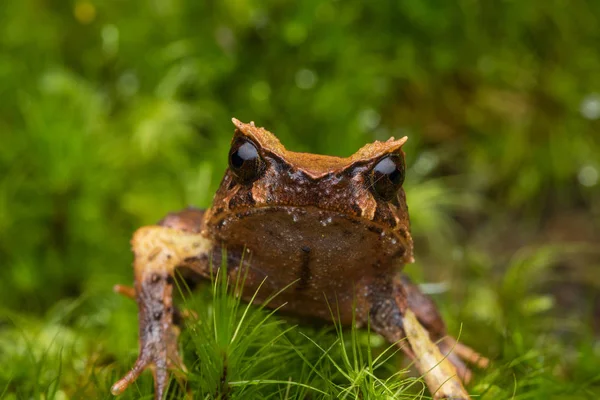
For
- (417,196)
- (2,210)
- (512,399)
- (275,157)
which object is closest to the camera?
(275,157)

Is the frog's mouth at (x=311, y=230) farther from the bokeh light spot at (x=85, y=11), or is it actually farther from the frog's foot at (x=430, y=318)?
the bokeh light spot at (x=85, y=11)

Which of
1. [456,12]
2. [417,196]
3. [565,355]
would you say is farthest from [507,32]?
[565,355]

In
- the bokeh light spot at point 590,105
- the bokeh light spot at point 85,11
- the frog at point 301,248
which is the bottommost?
the frog at point 301,248

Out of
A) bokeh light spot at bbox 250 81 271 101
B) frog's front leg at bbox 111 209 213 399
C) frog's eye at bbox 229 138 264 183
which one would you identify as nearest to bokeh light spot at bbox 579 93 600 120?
bokeh light spot at bbox 250 81 271 101

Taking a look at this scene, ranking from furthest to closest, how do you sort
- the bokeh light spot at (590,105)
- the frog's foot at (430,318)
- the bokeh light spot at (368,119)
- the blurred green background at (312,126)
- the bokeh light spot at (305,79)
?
the bokeh light spot at (590,105) < the bokeh light spot at (368,119) < the bokeh light spot at (305,79) < the blurred green background at (312,126) < the frog's foot at (430,318)

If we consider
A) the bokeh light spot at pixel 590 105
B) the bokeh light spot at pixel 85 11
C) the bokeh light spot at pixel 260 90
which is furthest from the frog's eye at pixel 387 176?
the bokeh light spot at pixel 590 105

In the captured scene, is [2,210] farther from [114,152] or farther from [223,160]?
[223,160]

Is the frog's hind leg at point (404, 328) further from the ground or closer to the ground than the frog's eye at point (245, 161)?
closer to the ground

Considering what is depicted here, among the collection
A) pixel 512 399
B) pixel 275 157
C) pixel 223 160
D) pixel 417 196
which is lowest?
pixel 512 399
